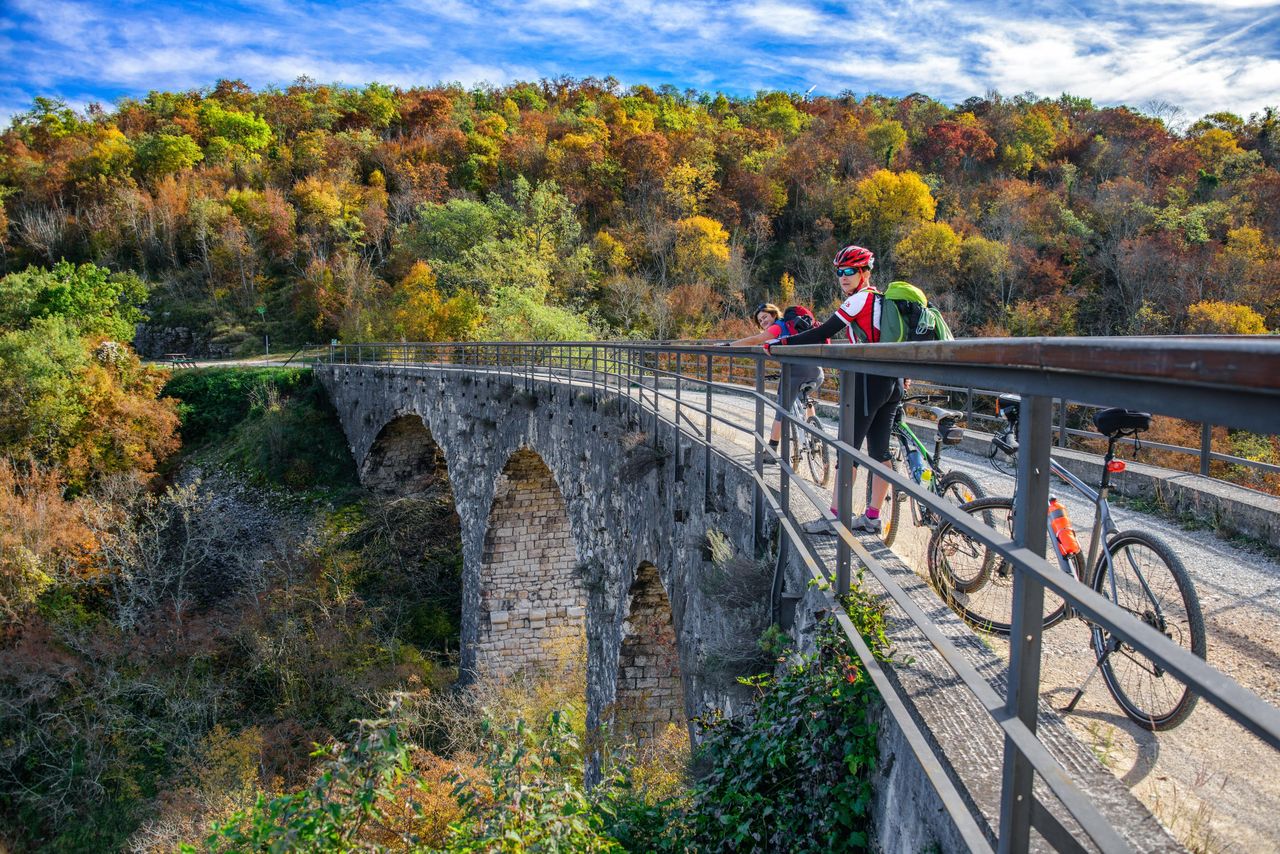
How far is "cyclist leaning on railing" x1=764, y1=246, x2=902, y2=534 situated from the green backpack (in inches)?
3.7

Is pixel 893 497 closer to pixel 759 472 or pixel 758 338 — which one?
pixel 759 472

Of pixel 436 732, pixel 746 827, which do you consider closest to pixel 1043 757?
pixel 746 827

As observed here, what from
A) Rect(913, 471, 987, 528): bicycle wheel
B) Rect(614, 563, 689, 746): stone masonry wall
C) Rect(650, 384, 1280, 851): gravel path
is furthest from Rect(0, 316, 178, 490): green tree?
Rect(650, 384, 1280, 851): gravel path

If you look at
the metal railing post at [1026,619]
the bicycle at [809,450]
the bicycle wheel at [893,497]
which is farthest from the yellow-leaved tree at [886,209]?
the metal railing post at [1026,619]

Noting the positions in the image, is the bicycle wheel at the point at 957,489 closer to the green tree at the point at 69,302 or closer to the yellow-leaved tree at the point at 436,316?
the yellow-leaved tree at the point at 436,316

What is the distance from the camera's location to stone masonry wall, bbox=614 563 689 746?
9812 mm

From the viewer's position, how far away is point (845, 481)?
3088mm

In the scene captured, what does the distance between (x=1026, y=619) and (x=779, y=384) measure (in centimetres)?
361

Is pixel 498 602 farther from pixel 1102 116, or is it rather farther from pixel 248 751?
pixel 1102 116

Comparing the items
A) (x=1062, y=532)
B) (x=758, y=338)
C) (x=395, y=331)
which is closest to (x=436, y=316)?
(x=395, y=331)

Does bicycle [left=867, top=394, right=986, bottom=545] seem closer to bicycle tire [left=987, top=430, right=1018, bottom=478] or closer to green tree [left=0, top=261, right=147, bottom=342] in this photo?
bicycle tire [left=987, top=430, right=1018, bottom=478]

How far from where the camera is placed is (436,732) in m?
→ 15.9

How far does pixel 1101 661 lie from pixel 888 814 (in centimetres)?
84

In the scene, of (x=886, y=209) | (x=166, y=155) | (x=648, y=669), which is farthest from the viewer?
(x=166, y=155)
